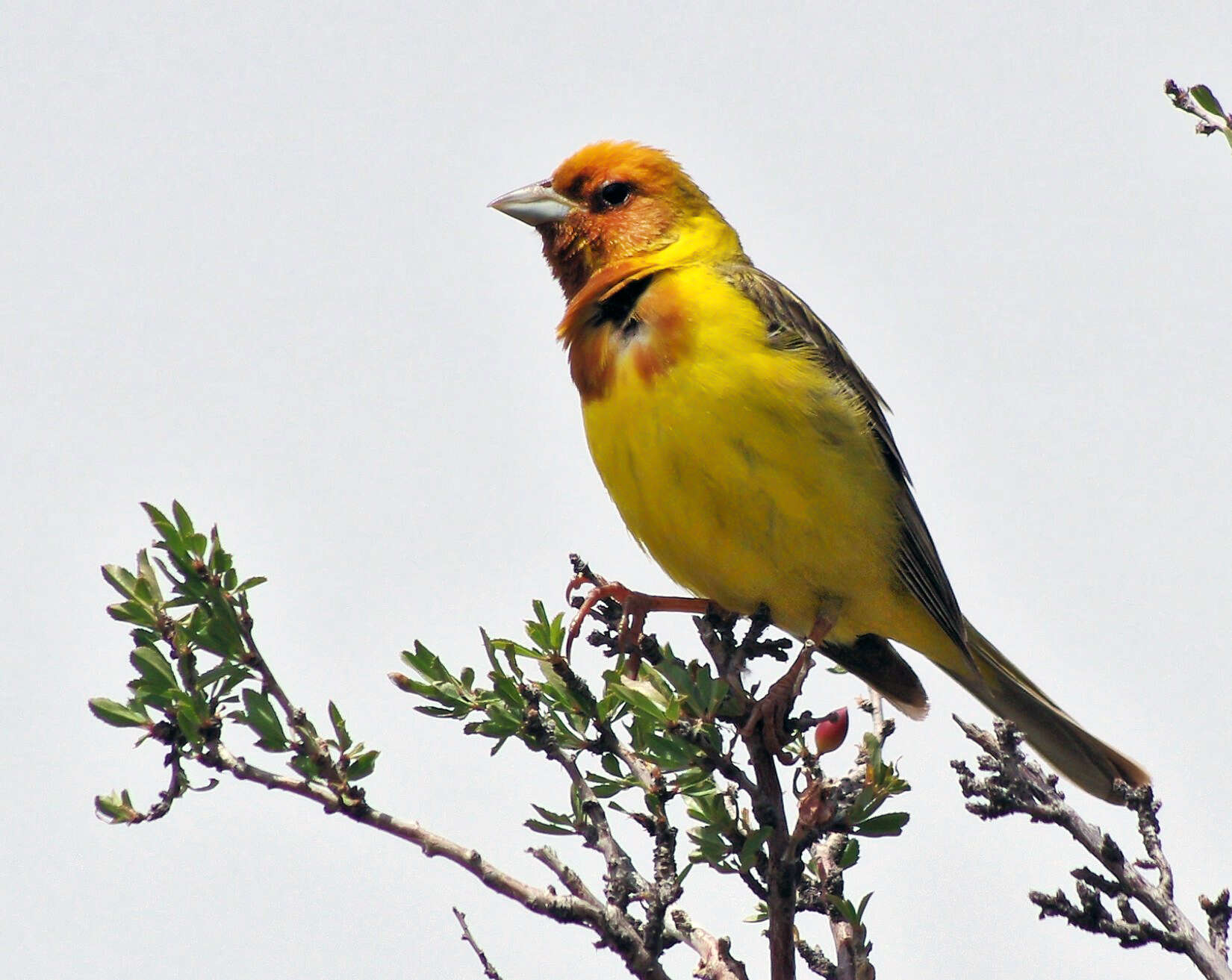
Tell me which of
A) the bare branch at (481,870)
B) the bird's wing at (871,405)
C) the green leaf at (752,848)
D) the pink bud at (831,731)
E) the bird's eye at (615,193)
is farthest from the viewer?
the bird's eye at (615,193)

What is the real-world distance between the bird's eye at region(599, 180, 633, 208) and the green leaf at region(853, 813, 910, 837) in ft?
10.2

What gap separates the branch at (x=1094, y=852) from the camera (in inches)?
126

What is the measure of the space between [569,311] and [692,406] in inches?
32.8

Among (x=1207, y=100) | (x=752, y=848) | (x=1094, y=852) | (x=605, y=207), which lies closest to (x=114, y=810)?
(x=752, y=848)

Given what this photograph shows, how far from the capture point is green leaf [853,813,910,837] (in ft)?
11.1

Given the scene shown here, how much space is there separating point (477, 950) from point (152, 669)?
94 cm

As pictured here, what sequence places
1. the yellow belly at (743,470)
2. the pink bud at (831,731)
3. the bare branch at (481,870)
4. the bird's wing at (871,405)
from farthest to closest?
1. the bird's wing at (871,405)
2. the yellow belly at (743,470)
3. the pink bud at (831,731)
4. the bare branch at (481,870)

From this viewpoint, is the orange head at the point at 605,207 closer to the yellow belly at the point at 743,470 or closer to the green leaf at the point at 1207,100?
the yellow belly at the point at 743,470

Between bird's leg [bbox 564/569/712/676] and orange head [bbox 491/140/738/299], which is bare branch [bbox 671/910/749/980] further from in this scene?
orange head [bbox 491/140/738/299]

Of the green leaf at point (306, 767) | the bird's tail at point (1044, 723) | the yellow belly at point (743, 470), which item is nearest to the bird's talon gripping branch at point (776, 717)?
the yellow belly at point (743, 470)

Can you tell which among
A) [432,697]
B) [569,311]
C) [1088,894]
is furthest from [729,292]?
[1088,894]

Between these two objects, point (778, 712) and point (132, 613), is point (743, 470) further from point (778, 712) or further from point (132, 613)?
point (132, 613)

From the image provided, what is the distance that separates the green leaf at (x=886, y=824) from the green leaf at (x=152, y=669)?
1.61 m

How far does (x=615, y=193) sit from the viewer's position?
578 cm
